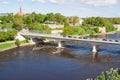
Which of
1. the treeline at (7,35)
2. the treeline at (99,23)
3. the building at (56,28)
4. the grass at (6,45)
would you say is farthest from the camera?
the treeline at (99,23)

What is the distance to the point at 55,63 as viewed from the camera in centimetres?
3284

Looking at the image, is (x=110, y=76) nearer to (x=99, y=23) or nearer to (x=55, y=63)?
(x=55, y=63)

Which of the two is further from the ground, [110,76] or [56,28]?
[56,28]

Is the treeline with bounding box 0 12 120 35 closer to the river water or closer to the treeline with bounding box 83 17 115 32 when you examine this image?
the treeline with bounding box 83 17 115 32

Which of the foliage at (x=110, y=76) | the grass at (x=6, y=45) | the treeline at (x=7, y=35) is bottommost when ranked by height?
the grass at (x=6, y=45)

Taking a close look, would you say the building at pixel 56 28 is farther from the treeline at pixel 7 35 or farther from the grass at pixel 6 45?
the grass at pixel 6 45

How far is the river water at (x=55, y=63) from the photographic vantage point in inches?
1069

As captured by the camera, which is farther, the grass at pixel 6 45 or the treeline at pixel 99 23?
the treeline at pixel 99 23

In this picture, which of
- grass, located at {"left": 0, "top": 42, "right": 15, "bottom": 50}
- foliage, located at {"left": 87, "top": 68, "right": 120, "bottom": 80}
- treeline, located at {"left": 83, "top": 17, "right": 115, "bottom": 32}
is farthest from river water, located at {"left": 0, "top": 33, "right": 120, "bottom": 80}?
treeline, located at {"left": 83, "top": 17, "right": 115, "bottom": 32}

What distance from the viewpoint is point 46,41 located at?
51062 millimetres

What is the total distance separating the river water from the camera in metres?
27.2

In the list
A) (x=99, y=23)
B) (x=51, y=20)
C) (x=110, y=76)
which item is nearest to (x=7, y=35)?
(x=110, y=76)

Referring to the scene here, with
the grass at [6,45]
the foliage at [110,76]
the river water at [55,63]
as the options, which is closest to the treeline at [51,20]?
the grass at [6,45]

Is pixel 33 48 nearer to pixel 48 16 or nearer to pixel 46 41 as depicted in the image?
pixel 46 41
